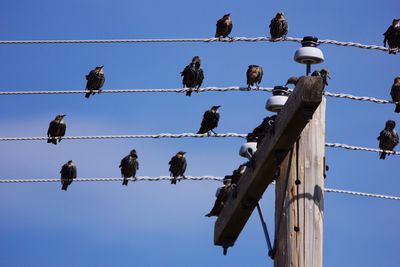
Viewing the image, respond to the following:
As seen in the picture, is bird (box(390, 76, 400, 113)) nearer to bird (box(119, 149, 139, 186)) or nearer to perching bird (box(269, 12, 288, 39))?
perching bird (box(269, 12, 288, 39))

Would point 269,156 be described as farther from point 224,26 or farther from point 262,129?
point 224,26

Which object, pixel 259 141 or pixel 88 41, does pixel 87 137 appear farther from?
pixel 259 141

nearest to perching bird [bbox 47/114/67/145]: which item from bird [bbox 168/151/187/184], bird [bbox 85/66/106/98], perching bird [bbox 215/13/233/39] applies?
bird [bbox 85/66/106/98]

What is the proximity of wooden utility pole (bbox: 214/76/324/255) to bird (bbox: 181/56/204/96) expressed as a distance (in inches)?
402

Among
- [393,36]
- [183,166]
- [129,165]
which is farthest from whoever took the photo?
[129,165]

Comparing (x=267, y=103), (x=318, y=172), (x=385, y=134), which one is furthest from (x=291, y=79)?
(x=385, y=134)

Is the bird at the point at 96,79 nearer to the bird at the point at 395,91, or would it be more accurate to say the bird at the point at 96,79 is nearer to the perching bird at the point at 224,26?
the perching bird at the point at 224,26

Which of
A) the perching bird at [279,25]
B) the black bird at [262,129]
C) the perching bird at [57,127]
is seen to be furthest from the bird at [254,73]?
the black bird at [262,129]

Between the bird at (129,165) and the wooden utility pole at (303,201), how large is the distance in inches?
458

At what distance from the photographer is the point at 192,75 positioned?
18594mm

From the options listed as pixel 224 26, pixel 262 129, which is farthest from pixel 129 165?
pixel 262 129

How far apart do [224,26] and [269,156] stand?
12970mm

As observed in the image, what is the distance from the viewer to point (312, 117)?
24.2 ft

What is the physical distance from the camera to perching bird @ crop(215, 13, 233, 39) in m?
20.1
